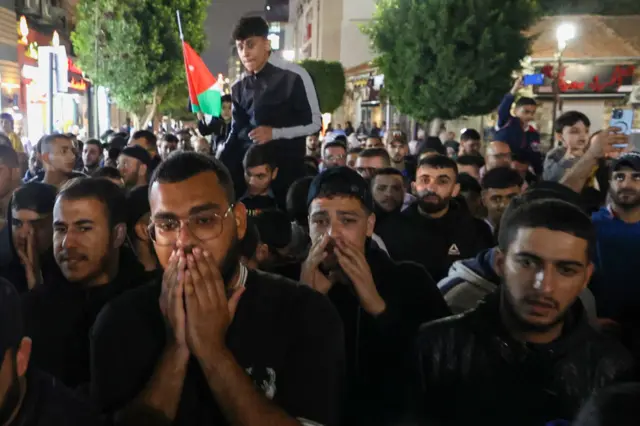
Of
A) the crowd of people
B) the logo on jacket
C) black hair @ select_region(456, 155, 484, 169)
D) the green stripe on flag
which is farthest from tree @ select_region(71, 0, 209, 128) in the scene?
the logo on jacket

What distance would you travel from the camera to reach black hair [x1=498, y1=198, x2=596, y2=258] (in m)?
2.53

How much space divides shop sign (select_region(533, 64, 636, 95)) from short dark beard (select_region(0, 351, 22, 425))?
25841 millimetres

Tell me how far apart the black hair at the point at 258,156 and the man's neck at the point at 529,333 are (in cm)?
325

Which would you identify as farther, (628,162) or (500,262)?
(628,162)

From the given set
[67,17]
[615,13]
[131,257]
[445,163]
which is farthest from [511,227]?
[67,17]

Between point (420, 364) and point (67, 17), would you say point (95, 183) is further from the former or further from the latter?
point (67, 17)

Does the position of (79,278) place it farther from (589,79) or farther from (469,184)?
(589,79)

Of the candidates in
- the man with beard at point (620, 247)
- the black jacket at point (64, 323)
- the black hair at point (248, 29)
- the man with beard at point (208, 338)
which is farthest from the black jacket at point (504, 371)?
the black hair at point (248, 29)

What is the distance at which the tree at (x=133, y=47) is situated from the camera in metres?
24.2

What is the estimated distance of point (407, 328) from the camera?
9.53 ft

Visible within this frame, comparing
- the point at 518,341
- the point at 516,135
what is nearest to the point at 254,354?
the point at 518,341

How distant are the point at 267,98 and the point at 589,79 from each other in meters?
23.8

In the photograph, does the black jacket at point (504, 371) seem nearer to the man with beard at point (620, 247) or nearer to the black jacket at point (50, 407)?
the black jacket at point (50, 407)

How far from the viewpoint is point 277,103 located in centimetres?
520
